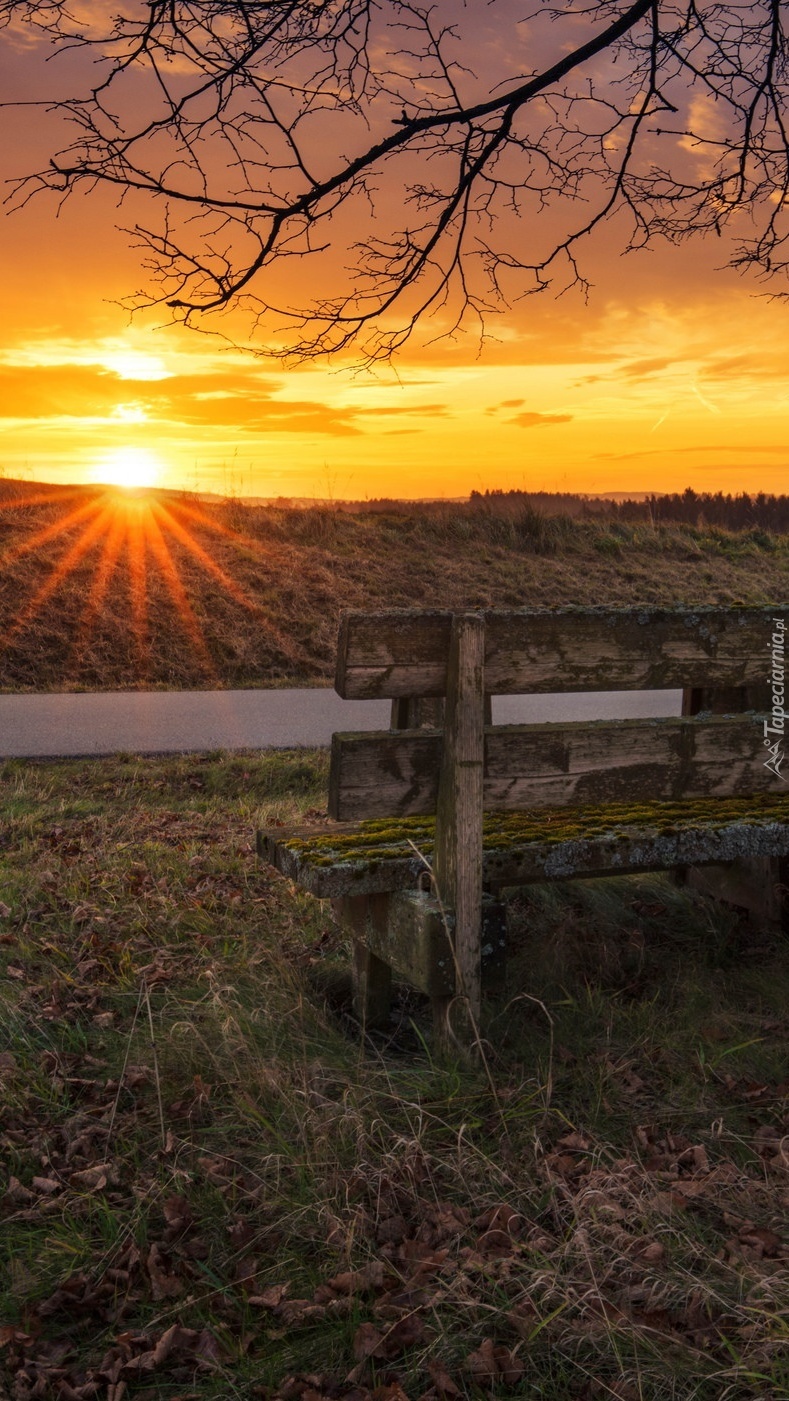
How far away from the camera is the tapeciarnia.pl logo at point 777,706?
15.4 ft

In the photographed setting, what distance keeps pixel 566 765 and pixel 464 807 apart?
0.49 metres

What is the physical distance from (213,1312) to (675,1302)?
45.9 inches

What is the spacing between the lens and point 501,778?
417cm

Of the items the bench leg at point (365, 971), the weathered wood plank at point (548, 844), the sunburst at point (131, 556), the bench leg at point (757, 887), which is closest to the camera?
the weathered wood plank at point (548, 844)

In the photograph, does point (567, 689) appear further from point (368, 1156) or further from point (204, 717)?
point (204, 717)

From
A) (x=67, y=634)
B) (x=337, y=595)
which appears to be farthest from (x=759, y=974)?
(x=337, y=595)

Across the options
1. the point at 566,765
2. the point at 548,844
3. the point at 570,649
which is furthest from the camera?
the point at 548,844

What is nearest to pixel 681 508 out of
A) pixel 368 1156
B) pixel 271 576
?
pixel 271 576

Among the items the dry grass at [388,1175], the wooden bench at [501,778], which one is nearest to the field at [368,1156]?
the dry grass at [388,1175]

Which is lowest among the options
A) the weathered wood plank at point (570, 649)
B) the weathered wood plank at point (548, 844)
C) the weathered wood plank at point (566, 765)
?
the weathered wood plank at point (548, 844)

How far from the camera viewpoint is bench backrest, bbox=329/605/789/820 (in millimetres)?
3938

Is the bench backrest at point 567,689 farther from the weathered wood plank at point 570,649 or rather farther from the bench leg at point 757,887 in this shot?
the bench leg at point 757,887

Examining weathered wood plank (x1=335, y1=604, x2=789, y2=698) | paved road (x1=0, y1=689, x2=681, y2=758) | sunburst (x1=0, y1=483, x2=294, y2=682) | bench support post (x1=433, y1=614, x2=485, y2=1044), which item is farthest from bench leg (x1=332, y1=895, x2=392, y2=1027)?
sunburst (x1=0, y1=483, x2=294, y2=682)

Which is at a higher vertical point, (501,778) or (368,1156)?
(501,778)
